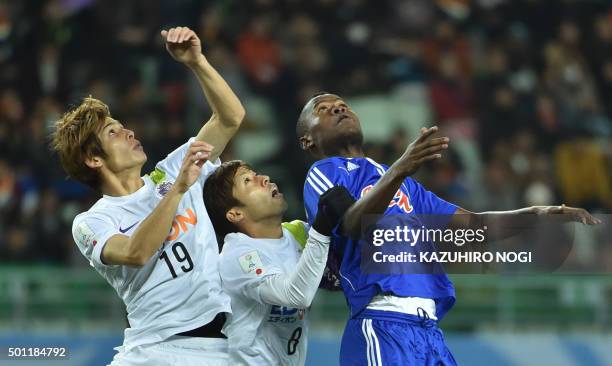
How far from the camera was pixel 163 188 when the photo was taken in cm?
510

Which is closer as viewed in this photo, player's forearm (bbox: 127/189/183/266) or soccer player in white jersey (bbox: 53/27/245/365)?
player's forearm (bbox: 127/189/183/266)

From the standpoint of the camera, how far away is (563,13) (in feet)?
39.3

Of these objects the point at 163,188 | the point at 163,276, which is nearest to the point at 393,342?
the point at 163,276

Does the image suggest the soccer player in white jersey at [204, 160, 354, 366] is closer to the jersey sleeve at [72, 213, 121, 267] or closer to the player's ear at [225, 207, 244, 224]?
the player's ear at [225, 207, 244, 224]

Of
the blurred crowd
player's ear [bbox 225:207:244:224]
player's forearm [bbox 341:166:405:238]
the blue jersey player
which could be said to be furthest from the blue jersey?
the blurred crowd

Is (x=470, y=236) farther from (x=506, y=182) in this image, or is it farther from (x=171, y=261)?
(x=506, y=182)

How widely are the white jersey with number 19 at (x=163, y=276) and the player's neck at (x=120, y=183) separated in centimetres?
6

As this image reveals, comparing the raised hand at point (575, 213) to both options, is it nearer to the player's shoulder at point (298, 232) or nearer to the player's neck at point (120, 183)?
the player's shoulder at point (298, 232)


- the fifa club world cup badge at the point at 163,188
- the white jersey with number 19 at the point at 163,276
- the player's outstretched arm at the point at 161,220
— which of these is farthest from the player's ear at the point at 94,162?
the player's outstretched arm at the point at 161,220

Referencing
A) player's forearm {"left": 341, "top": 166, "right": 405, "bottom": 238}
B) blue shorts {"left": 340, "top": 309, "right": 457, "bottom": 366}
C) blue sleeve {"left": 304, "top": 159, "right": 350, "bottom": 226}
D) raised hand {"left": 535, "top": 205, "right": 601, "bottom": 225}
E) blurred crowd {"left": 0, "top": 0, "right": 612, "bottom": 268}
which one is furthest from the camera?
blurred crowd {"left": 0, "top": 0, "right": 612, "bottom": 268}

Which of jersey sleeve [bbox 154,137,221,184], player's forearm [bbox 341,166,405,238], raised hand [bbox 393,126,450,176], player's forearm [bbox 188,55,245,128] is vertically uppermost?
player's forearm [bbox 188,55,245,128]

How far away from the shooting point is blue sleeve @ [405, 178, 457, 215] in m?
5.03

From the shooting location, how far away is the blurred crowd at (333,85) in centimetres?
1013

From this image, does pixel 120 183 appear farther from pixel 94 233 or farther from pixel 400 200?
pixel 400 200
